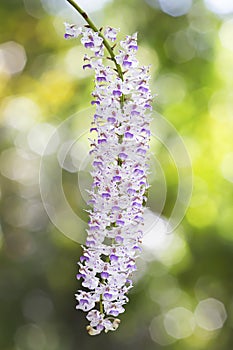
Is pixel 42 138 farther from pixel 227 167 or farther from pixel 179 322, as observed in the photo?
pixel 179 322

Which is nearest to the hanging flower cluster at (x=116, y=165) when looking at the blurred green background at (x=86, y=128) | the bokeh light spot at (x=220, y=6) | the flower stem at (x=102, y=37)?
the flower stem at (x=102, y=37)

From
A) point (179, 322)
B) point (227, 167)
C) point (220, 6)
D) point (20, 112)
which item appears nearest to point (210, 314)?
point (179, 322)

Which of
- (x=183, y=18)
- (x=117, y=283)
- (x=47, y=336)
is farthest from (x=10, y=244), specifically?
(x=117, y=283)

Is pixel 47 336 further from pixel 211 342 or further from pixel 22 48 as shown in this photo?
pixel 22 48

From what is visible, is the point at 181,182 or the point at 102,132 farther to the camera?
the point at 181,182

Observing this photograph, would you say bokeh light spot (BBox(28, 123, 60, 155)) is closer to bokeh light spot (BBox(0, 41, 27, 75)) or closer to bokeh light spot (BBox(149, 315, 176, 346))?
bokeh light spot (BBox(0, 41, 27, 75))

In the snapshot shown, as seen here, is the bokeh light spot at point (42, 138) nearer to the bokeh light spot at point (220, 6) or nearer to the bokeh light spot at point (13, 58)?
the bokeh light spot at point (13, 58)
